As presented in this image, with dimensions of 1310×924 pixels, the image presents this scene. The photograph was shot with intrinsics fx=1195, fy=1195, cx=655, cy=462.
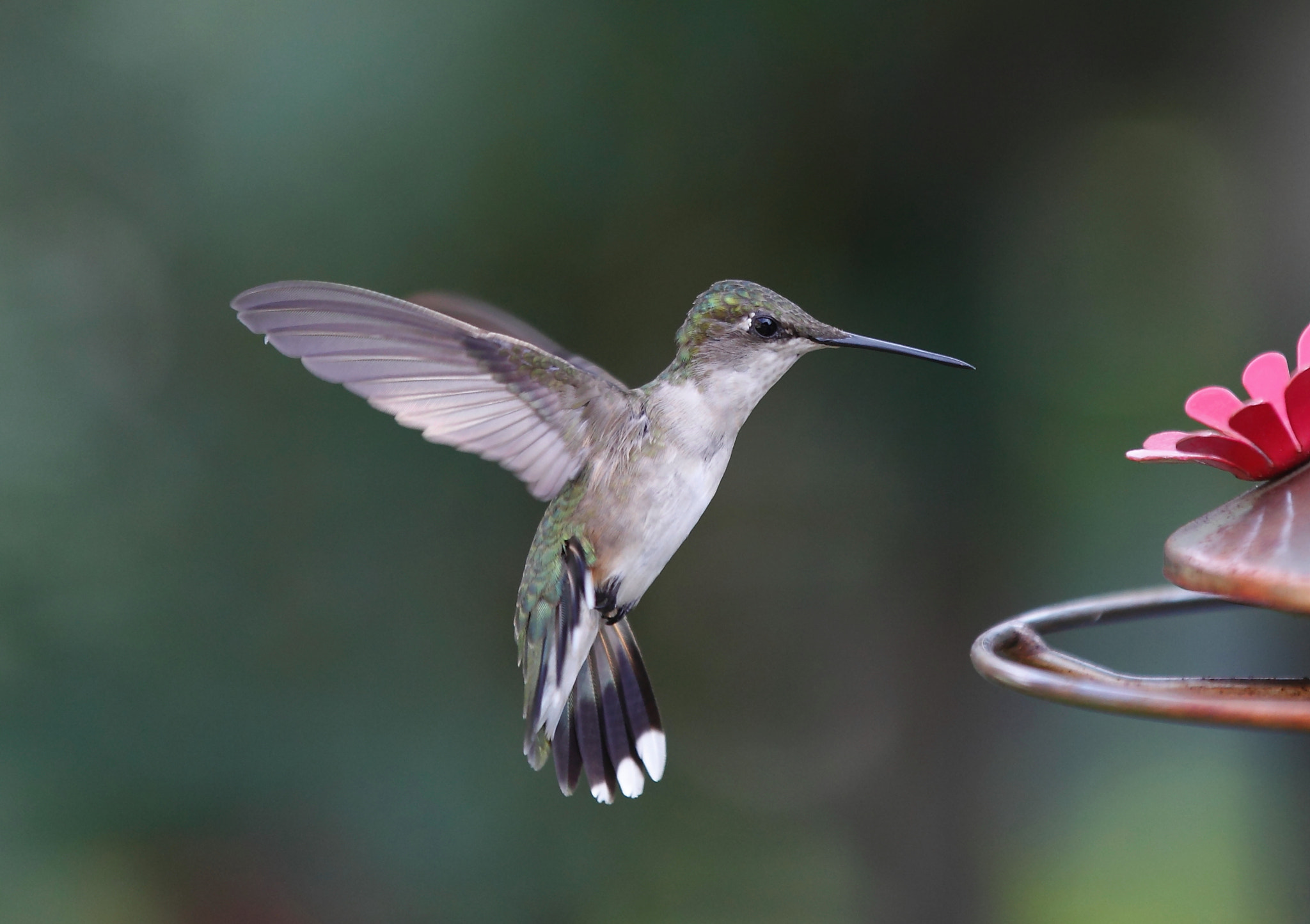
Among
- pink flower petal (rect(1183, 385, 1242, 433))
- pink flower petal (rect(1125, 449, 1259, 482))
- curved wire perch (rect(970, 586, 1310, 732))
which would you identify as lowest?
curved wire perch (rect(970, 586, 1310, 732))

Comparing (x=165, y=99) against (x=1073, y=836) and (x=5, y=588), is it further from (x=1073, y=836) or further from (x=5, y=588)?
(x=1073, y=836)

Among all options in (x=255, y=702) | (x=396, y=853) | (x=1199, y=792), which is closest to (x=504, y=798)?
(x=396, y=853)

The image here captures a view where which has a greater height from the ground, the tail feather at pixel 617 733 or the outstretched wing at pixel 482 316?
the outstretched wing at pixel 482 316

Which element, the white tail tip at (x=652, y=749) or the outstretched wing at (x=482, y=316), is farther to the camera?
the outstretched wing at (x=482, y=316)

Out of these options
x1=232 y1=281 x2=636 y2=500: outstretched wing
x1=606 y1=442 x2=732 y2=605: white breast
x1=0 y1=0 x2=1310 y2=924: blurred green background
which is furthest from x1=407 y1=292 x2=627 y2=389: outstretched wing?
x1=0 y1=0 x2=1310 y2=924: blurred green background

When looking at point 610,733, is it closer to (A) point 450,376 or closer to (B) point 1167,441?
(A) point 450,376

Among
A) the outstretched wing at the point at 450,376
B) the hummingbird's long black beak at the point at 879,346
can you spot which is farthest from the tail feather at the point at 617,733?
the hummingbird's long black beak at the point at 879,346

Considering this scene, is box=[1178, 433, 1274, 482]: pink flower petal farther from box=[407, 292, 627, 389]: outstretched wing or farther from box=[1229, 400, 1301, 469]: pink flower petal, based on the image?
box=[407, 292, 627, 389]: outstretched wing

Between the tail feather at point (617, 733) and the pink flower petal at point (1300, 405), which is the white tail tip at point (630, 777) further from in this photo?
the pink flower petal at point (1300, 405)

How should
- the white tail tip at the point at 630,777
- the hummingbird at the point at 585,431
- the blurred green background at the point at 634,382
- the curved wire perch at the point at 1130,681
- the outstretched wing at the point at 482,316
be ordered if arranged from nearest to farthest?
the curved wire perch at the point at 1130,681 < the hummingbird at the point at 585,431 < the white tail tip at the point at 630,777 < the outstretched wing at the point at 482,316 < the blurred green background at the point at 634,382
